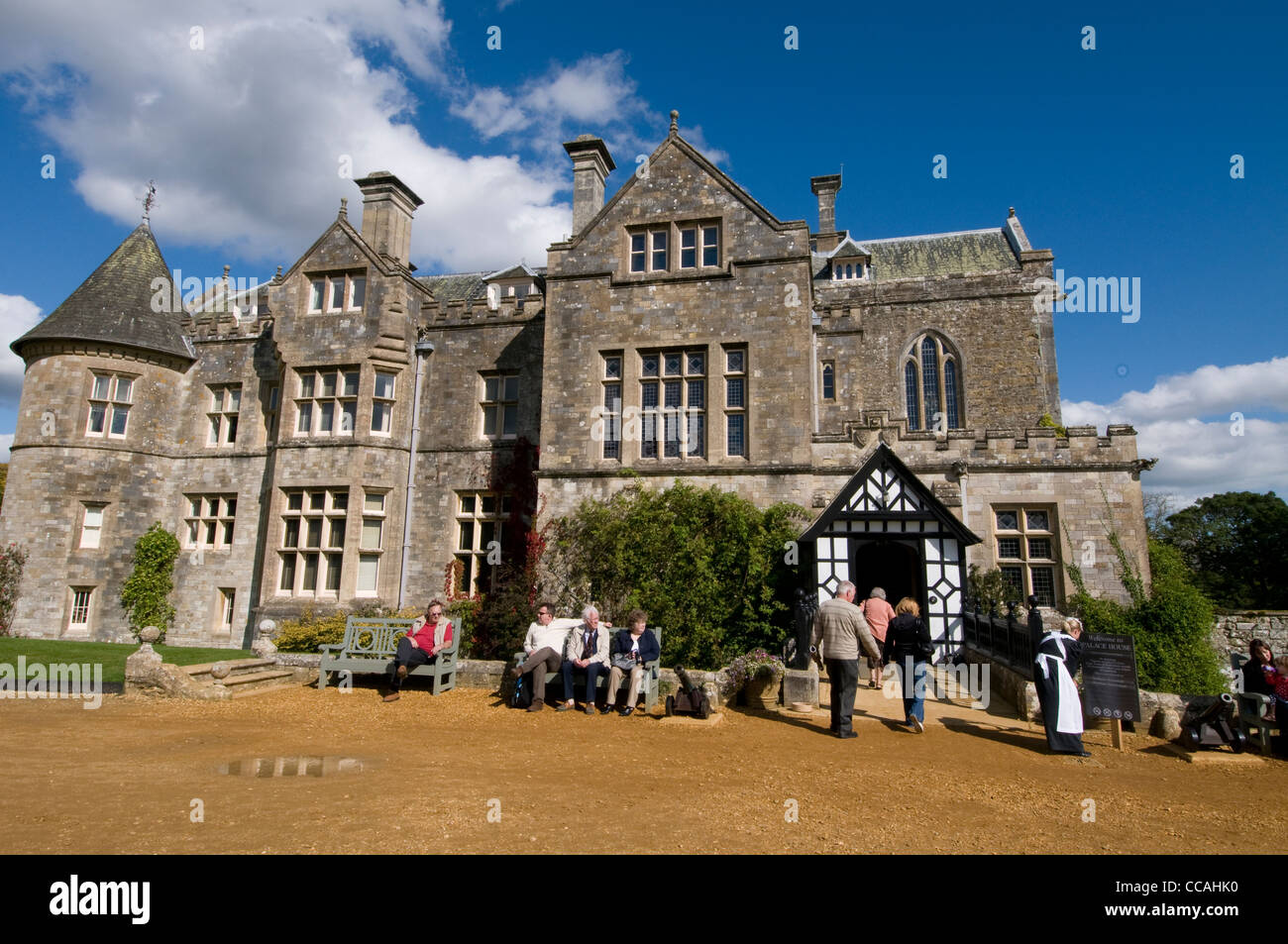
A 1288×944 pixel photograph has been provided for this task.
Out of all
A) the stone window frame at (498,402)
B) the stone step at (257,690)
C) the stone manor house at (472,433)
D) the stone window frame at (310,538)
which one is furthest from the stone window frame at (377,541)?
the stone step at (257,690)

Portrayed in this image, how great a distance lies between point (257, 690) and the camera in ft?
34.1

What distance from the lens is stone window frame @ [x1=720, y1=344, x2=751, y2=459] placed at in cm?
1512

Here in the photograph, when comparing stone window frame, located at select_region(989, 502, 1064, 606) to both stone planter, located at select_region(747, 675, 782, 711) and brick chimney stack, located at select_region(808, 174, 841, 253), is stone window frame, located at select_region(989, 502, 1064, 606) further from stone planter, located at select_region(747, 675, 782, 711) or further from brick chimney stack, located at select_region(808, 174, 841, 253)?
brick chimney stack, located at select_region(808, 174, 841, 253)

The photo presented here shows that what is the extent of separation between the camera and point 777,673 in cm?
1002

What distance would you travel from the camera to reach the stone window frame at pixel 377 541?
17422 mm

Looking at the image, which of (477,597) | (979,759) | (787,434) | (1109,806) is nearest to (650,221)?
(787,434)

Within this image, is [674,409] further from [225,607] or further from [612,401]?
[225,607]

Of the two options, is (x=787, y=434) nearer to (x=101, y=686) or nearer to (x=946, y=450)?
(x=946, y=450)

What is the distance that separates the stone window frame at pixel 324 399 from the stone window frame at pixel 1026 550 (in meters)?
15.8

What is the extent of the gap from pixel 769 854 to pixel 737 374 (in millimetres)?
12117

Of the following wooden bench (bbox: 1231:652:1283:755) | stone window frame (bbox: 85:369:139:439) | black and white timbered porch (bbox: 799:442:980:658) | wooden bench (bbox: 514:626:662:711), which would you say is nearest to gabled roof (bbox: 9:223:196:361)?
stone window frame (bbox: 85:369:139:439)

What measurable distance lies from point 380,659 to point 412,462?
27.2 ft

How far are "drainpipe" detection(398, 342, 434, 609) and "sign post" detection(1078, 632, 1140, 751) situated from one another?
14.4 m

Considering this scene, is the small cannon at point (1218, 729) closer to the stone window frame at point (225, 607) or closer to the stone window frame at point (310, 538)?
the stone window frame at point (310, 538)
